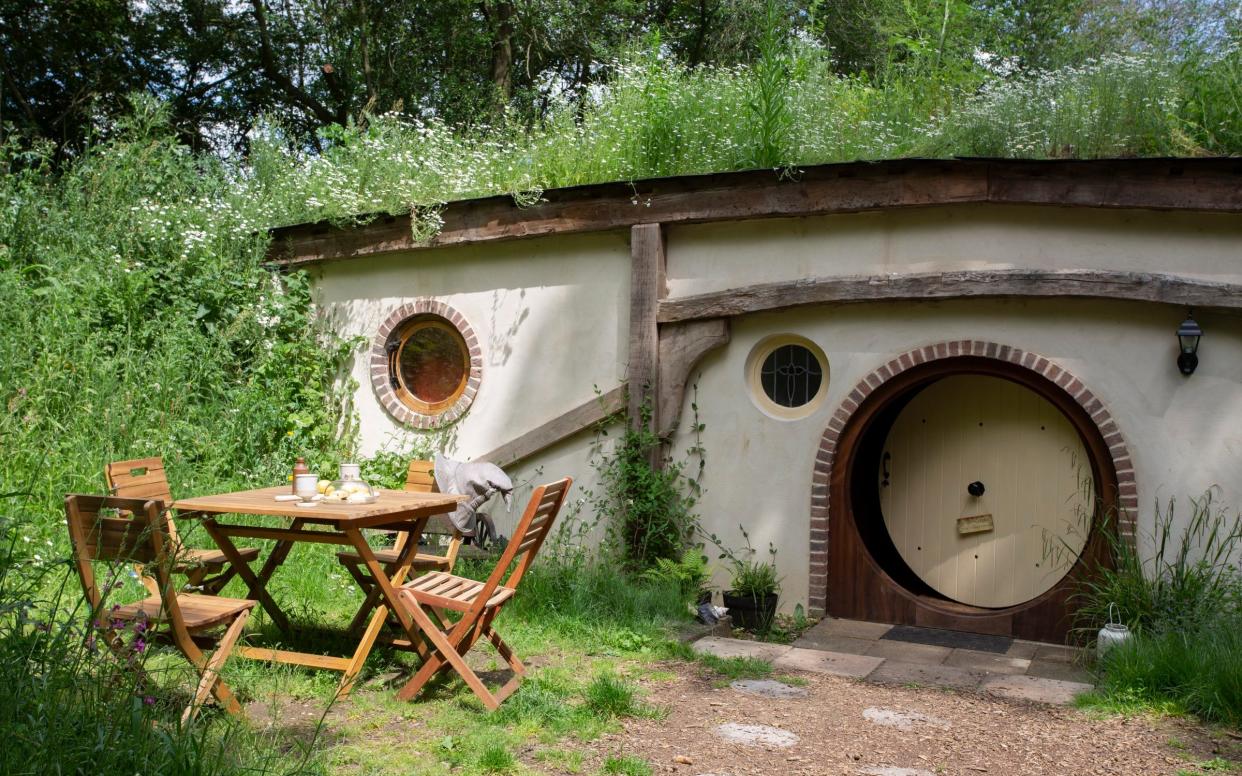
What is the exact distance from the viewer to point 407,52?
63.9 feet

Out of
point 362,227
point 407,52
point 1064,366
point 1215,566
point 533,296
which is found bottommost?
point 1215,566

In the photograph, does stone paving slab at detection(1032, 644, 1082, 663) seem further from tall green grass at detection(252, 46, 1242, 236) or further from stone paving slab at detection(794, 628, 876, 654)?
tall green grass at detection(252, 46, 1242, 236)

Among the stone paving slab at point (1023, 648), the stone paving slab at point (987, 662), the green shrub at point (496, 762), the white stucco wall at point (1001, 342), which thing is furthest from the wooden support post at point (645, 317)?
the green shrub at point (496, 762)

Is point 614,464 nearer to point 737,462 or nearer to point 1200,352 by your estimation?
point 737,462

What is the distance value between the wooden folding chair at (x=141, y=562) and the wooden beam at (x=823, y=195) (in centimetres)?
445

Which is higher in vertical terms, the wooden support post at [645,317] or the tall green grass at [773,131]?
the tall green grass at [773,131]

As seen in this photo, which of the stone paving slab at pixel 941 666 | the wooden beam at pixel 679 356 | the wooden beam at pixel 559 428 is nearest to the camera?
the stone paving slab at pixel 941 666

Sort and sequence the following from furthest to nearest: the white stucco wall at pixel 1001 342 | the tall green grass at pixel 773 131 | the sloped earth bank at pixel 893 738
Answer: the tall green grass at pixel 773 131 → the white stucco wall at pixel 1001 342 → the sloped earth bank at pixel 893 738

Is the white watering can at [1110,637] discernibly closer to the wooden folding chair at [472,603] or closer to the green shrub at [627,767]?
the green shrub at [627,767]

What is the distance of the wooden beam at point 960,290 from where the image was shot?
6.23 m

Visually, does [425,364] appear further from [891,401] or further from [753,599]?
[891,401]

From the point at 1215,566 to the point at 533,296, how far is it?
5237 mm

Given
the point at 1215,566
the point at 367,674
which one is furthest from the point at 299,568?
the point at 1215,566

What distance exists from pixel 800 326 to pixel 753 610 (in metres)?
2.06
